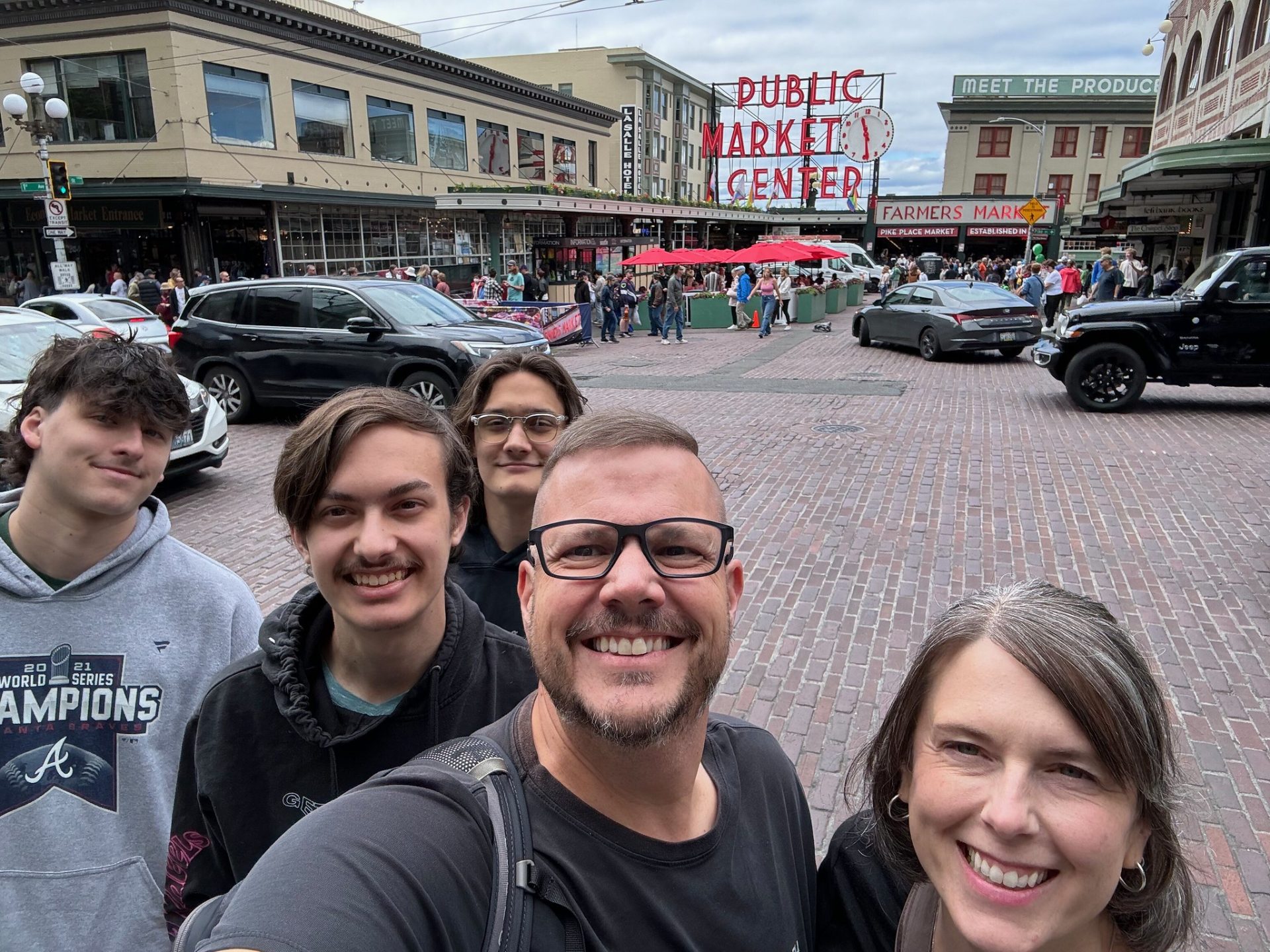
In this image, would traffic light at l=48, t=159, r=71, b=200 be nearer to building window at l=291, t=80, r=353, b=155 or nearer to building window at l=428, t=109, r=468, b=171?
building window at l=291, t=80, r=353, b=155

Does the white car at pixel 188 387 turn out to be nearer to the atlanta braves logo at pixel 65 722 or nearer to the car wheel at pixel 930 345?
the atlanta braves logo at pixel 65 722

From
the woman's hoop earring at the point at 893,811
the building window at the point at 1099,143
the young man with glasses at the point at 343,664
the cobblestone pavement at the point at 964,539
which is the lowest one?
the cobblestone pavement at the point at 964,539

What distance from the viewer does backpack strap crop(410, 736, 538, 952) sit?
3.47 ft

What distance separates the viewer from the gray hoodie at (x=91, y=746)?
191 cm

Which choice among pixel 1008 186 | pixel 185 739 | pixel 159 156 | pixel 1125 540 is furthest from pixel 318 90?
Answer: pixel 1008 186

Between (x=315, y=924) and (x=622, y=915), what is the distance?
44 cm

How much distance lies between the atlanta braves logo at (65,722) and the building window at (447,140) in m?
31.4

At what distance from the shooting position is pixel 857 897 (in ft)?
5.14

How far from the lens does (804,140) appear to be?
47969 mm

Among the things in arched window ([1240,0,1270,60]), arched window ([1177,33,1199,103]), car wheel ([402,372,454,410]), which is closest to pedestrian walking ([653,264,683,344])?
car wheel ([402,372,454,410])

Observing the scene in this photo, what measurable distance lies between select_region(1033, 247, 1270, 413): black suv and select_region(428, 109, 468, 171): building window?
25.6 m

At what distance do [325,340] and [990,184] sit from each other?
58.6 metres

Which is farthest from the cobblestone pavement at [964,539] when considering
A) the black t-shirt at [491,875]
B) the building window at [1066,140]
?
the building window at [1066,140]

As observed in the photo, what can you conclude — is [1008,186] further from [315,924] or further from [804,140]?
[315,924]
